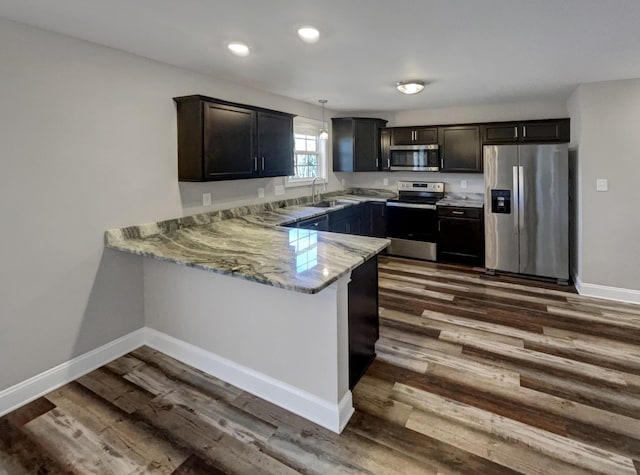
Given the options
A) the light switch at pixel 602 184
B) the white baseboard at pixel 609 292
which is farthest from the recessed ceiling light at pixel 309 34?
the white baseboard at pixel 609 292

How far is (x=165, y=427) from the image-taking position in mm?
2098

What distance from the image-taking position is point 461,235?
522 cm

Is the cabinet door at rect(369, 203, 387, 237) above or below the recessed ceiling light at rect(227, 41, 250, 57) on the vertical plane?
below

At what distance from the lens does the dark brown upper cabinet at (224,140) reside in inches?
122

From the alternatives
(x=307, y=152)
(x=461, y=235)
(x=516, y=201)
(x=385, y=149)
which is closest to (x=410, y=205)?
(x=461, y=235)

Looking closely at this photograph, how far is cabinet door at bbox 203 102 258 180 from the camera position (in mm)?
3129

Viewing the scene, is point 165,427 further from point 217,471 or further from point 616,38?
point 616,38

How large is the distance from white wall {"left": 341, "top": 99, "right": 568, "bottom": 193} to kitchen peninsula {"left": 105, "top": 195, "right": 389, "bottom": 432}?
11.6 feet

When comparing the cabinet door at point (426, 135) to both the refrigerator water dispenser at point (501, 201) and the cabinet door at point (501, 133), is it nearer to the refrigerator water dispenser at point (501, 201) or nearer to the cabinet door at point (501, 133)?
the cabinet door at point (501, 133)

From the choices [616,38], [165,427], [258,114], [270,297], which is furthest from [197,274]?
[616,38]

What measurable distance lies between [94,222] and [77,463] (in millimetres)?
1507

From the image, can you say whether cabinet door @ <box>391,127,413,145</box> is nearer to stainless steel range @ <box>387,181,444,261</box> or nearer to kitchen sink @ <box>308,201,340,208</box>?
stainless steel range @ <box>387,181,444,261</box>

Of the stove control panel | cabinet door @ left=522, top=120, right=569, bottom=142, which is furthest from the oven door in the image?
cabinet door @ left=522, top=120, right=569, bottom=142

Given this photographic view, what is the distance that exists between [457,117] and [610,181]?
89.6 inches
